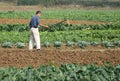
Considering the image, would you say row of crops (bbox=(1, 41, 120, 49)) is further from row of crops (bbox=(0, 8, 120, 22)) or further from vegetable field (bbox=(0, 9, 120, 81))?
row of crops (bbox=(0, 8, 120, 22))

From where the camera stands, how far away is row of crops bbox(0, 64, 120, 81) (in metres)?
8.82

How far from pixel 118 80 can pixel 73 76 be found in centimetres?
112

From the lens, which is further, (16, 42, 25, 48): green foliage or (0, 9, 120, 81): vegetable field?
(16, 42, 25, 48): green foliage

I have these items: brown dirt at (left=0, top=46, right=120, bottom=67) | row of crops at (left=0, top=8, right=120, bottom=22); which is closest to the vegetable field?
brown dirt at (left=0, top=46, right=120, bottom=67)

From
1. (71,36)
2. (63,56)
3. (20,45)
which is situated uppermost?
(63,56)

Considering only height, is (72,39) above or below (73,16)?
above

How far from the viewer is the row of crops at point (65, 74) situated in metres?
8.82

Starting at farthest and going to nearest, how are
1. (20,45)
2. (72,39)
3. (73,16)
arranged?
(73,16), (72,39), (20,45)

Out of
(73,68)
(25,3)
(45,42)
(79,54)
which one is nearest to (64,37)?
(45,42)

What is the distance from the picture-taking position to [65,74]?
9125 millimetres

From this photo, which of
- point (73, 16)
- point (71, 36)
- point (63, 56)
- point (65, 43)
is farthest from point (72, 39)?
point (73, 16)

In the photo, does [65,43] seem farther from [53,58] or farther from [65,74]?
[65,74]

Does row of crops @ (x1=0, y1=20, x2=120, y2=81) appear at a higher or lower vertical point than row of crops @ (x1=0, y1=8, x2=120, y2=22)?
higher

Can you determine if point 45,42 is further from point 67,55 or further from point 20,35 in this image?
point 67,55
